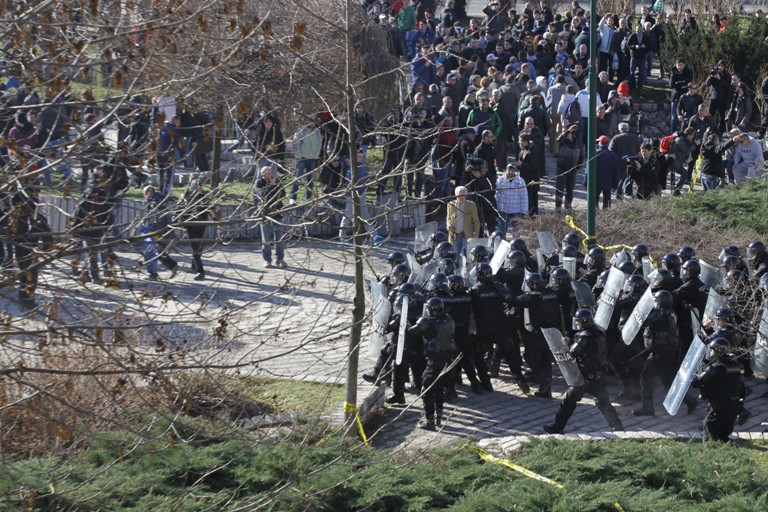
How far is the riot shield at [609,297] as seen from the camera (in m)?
14.6

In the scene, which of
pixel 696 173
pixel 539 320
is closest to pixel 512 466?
pixel 539 320

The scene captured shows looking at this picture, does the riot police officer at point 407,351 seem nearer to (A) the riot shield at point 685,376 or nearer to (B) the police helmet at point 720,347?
(A) the riot shield at point 685,376

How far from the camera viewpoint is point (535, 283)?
14.5 meters

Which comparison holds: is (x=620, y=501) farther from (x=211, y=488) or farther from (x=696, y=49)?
(x=696, y=49)

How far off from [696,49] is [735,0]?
6.14 metres

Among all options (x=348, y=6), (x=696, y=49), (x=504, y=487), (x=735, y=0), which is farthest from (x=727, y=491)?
(x=735, y=0)

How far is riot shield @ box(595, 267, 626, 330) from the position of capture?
48.0 feet

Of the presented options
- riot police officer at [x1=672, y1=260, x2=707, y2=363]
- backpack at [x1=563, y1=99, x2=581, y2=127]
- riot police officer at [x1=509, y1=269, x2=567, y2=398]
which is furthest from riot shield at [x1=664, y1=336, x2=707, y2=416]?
backpack at [x1=563, y1=99, x2=581, y2=127]

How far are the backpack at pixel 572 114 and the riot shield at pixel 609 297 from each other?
9643 millimetres

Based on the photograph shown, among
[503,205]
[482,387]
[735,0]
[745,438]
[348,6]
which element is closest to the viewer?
[348,6]

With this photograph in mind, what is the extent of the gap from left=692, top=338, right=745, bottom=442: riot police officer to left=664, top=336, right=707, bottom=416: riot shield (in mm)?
247

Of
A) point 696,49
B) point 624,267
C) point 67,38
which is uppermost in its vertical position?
point 696,49

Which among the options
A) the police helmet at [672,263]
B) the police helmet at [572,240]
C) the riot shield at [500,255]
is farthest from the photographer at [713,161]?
the police helmet at [672,263]

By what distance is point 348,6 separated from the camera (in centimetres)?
1144
